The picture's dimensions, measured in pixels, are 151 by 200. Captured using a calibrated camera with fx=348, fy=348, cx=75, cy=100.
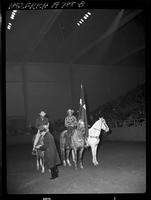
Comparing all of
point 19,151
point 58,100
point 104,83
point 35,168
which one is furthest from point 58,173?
point 104,83

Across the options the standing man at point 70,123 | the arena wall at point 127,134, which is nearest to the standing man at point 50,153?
the standing man at point 70,123

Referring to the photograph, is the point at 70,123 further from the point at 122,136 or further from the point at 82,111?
the point at 122,136

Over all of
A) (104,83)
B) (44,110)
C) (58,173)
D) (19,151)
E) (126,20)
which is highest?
(126,20)

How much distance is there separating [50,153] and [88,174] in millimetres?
396

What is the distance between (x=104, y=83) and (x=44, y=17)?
2.66ft

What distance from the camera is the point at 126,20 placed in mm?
3162

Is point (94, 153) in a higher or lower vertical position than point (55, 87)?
lower

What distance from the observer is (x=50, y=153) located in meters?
3.20

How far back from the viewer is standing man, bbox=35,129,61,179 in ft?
10.4

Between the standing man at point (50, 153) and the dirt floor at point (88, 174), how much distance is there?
5 centimetres

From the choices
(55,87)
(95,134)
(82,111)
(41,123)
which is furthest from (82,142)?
(55,87)

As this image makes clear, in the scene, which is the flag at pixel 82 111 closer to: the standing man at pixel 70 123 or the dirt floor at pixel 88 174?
the standing man at pixel 70 123

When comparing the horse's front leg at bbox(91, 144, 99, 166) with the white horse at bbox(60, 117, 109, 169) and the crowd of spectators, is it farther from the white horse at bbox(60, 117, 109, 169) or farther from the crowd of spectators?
the crowd of spectators

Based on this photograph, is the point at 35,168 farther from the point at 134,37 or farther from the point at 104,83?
the point at 134,37
